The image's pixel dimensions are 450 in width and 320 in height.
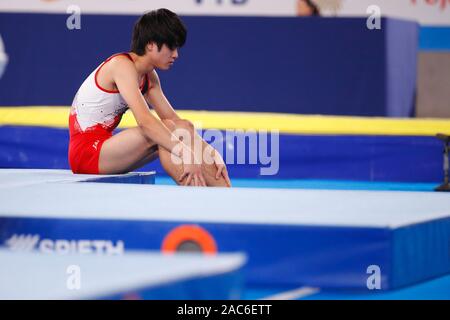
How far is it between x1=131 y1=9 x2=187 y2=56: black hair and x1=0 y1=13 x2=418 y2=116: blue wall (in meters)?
3.86

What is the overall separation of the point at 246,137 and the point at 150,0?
4687mm

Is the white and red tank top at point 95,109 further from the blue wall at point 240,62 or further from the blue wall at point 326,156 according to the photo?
the blue wall at point 240,62

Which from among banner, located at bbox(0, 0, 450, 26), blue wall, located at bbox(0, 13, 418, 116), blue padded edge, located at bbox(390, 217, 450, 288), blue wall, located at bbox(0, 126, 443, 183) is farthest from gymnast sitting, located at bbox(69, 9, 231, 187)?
banner, located at bbox(0, 0, 450, 26)

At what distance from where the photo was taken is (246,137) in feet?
23.1

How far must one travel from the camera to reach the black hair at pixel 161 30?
457 centimetres

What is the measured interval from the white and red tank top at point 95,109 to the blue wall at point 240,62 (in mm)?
3626

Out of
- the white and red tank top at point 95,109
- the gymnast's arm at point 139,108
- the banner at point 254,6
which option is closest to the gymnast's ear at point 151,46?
the gymnast's arm at point 139,108

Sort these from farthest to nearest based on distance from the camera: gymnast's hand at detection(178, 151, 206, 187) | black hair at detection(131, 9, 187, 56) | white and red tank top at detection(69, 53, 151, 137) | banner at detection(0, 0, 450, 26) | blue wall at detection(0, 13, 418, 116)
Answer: banner at detection(0, 0, 450, 26) < blue wall at detection(0, 13, 418, 116) < white and red tank top at detection(69, 53, 151, 137) < black hair at detection(131, 9, 187, 56) < gymnast's hand at detection(178, 151, 206, 187)

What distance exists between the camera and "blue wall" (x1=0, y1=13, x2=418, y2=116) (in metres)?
8.38

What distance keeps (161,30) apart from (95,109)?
21.0 inches

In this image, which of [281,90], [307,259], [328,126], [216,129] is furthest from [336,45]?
[307,259]

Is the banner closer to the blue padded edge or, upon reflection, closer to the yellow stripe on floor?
the yellow stripe on floor

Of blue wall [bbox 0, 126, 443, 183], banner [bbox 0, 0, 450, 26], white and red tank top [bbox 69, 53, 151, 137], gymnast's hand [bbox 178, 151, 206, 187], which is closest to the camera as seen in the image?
gymnast's hand [bbox 178, 151, 206, 187]

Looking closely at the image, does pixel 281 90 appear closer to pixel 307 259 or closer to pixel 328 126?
pixel 328 126
